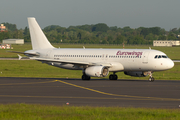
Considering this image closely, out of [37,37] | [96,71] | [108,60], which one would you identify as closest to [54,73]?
[37,37]

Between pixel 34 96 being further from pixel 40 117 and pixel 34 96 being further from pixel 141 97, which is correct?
pixel 40 117

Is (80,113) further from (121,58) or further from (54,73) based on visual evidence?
(54,73)

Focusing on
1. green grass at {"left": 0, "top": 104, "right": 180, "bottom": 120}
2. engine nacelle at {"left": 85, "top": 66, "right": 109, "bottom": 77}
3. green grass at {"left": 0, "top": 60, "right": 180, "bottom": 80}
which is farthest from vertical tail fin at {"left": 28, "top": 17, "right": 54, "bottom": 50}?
green grass at {"left": 0, "top": 104, "right": 180, "bottom": 120}

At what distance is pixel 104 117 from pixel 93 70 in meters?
26.0

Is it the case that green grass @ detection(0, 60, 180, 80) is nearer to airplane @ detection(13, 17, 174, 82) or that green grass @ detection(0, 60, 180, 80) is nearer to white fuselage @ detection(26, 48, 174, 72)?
airplane @ detection(13, 17, 174, 82)

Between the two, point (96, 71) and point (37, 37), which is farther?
point (37, 37)

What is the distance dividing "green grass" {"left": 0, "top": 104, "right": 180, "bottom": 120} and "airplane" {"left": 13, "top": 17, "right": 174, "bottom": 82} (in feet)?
75.7

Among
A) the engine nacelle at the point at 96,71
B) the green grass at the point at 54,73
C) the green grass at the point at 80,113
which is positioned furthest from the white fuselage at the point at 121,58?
the green grass at the point at 80,113

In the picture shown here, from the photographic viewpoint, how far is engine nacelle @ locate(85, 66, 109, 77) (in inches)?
1677

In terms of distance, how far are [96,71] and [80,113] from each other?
80.2 ft

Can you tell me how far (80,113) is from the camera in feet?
60.3

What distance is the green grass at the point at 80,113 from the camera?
17.0 meters

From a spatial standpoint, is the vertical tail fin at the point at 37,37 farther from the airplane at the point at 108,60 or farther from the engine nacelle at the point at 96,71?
the engine nacelle at the point at 96,71

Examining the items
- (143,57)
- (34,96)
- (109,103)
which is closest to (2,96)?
(34,96)
